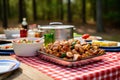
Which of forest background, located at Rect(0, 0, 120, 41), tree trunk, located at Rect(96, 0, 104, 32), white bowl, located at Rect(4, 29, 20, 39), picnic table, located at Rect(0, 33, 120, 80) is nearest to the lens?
picnic table, located at Rect(0, 33, 120, 80)

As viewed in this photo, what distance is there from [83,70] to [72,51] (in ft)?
0.66

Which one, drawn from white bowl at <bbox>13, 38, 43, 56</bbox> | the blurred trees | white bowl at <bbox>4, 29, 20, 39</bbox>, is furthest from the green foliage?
white bowl at <bbox>13, 38, 43, 56</bbox>

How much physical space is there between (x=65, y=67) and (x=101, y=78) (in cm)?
23

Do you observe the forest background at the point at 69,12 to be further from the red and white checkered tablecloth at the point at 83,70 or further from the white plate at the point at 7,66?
the white plate at the point at 7,66

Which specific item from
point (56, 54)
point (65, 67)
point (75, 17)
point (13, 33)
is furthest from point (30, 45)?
point (75, 17)

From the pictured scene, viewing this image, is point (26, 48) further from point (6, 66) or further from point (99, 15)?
point (99, 15)

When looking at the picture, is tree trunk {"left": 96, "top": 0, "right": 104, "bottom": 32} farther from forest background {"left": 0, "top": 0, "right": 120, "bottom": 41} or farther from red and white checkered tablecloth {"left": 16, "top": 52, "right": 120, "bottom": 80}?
red and white checkered tablecloth {"left": 16, "top": 52, "right": 120, "bottom": 80}

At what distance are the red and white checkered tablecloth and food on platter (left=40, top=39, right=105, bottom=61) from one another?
7 cm

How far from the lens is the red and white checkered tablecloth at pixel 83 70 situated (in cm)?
146

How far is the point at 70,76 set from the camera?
144 centimetres

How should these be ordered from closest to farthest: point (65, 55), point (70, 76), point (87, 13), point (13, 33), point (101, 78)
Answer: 1. point (70, 76)
2. point (101, 78)
3. point (65, 55)
4. point (13, 33)
5. point (87, 13)

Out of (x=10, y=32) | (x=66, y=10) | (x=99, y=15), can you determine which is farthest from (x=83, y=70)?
(x=66, y=10)

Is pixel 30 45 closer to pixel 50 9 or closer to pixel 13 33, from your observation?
pixel 13 33

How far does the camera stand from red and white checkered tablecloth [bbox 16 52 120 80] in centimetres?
146
